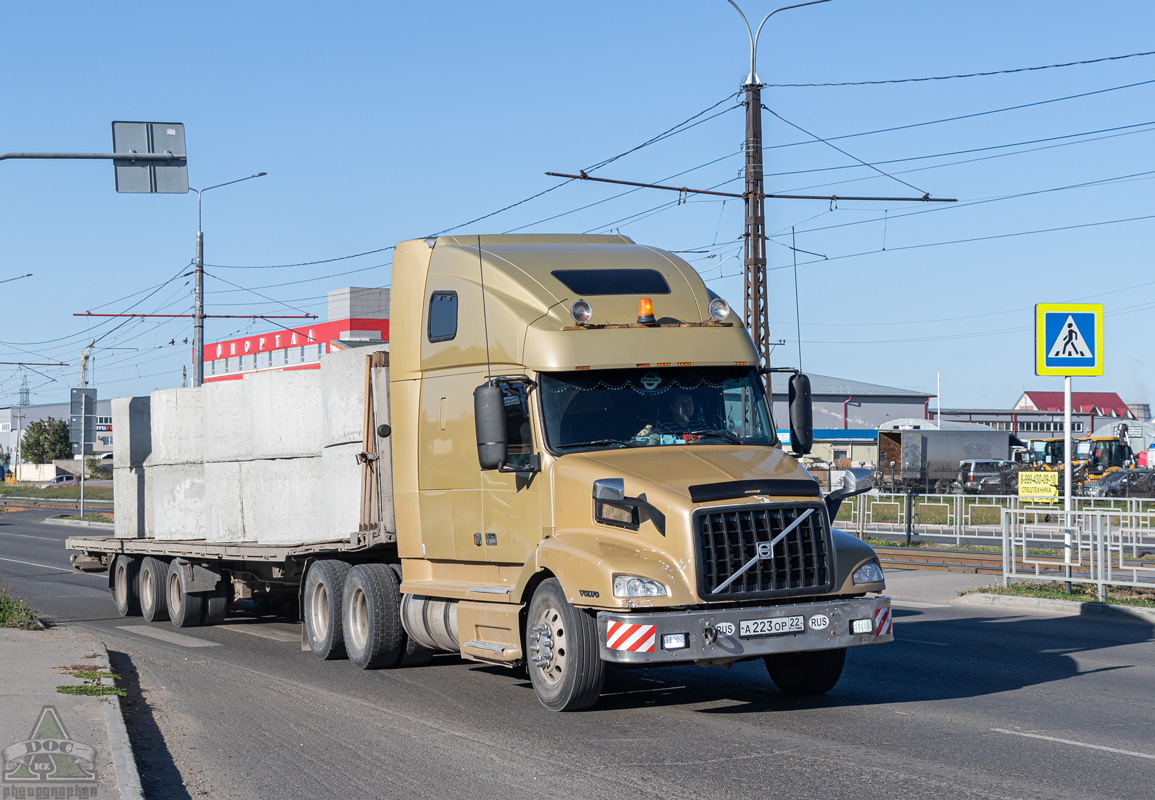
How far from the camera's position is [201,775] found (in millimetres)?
7848

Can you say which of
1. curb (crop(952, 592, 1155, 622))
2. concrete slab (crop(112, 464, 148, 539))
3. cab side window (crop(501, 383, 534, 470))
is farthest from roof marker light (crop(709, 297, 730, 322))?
concrete slab (crop(112, 464, 148, 539))

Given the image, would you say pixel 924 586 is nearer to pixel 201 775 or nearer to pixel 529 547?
pixel 529 547

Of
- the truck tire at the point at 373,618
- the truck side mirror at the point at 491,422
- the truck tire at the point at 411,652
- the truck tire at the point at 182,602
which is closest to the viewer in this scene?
the truck side mirror at the point at 491,422

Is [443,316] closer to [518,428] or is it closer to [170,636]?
[518,428]

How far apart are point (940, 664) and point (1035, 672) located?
87 centimetres

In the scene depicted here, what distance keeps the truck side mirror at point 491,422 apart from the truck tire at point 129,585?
10.7 m

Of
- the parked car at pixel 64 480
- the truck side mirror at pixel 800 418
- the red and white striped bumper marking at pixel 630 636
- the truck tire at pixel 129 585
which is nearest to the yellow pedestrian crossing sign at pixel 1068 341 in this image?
the truck side mirror at pixel 800 418

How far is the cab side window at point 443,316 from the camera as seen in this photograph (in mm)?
11227

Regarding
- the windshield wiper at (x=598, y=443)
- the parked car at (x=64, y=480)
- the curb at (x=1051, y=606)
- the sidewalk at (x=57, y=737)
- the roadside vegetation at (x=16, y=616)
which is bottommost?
the parked car at (x=64, y=480)

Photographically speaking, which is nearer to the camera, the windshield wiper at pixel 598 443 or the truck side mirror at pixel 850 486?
the windshield wiper at pixel 598 443

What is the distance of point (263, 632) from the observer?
53.8ft


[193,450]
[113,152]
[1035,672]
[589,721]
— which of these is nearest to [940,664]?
[1035,672]

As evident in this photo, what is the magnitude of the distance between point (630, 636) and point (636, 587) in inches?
13.3

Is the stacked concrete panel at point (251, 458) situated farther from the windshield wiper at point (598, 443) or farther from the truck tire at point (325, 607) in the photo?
the windshield wiper at point (598, 443)
